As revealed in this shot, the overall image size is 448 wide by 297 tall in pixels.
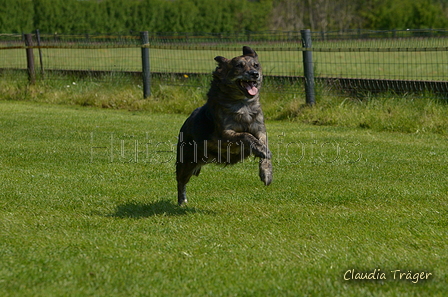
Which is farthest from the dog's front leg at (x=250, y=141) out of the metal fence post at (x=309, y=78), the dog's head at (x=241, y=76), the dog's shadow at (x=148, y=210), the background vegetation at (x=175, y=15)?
the background vegetation at (x=175, y=15)

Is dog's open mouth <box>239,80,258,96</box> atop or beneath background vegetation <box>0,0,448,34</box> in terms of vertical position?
beneath

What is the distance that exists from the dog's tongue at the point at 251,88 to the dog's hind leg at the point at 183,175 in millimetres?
914

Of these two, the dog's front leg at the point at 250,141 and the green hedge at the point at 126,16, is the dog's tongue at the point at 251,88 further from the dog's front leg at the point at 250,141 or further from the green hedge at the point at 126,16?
the green hedge at the point at 126,16

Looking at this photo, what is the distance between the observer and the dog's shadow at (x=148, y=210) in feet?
20.1

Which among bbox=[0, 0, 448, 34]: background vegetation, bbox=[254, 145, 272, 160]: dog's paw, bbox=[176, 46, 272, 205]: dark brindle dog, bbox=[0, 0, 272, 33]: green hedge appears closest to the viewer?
bbox=[254, 145, 272, 160]: dog's paw

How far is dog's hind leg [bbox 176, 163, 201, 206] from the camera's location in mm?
6465

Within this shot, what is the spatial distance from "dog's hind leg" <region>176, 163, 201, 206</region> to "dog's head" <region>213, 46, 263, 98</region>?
0.85 meters

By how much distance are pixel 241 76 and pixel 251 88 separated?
15 centimetres

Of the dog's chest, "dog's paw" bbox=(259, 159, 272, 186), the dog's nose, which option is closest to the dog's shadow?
"dog's paw" bbox=(259, 159, 272, 186)

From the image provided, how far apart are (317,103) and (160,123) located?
312 cm

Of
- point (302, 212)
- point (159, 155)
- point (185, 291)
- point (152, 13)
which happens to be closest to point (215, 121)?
point (302, 212)

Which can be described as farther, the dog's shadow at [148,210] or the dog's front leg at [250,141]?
the dog's shadow at [148,210]

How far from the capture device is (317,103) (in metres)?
12.8

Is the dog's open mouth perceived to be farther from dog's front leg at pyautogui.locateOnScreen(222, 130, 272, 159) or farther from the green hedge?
the green hedge
